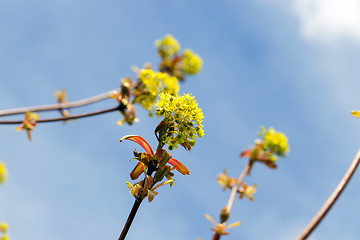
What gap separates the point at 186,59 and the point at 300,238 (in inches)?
278

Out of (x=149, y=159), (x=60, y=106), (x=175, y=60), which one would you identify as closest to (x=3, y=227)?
(x=149, y=159)

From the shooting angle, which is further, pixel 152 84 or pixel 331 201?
pixel 152 84

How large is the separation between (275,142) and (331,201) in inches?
141

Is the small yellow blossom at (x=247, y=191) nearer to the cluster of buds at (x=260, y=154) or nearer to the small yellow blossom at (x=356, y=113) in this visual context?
the cluster of buds at (x=260, y=154)

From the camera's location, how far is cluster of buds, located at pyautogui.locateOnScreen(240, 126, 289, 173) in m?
3.91

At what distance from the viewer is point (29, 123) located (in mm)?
4113

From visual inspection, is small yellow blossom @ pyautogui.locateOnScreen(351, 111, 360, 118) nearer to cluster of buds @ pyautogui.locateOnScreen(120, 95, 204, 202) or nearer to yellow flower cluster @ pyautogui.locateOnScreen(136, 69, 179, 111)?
cluster of buds @ pyautogui.locateOnScreen(120, 95, 204, 202)

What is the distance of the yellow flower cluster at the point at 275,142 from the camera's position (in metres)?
4.24

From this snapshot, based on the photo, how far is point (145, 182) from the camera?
4.70ft

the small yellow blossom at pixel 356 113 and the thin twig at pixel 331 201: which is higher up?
the small yellow blossom at pixel 356 113

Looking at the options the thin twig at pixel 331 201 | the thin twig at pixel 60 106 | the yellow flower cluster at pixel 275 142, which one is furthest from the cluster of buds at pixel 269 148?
the thin twig at pixel 331 201

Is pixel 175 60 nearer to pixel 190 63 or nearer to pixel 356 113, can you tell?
pixel 190 63

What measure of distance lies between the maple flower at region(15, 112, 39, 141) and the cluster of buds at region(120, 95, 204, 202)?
2.88m

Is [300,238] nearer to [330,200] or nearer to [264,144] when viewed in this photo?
[330,200]
